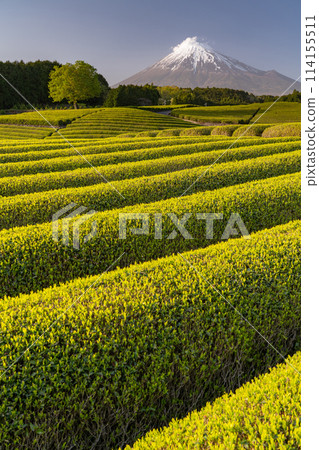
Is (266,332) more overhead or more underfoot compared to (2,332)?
more underfoot

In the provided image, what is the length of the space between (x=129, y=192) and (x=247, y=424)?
8.89 m

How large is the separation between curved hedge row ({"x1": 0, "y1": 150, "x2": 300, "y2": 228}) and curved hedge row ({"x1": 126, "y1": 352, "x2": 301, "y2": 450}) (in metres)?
7.96

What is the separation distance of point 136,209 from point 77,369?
5635 millimetres

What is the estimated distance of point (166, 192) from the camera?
→ 39.0 ft

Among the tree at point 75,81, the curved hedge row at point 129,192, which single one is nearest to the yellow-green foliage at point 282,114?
the tree at point 75,81

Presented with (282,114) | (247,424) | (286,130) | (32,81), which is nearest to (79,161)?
(247,424)

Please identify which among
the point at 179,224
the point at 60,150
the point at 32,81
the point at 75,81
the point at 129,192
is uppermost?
the point at 32,81

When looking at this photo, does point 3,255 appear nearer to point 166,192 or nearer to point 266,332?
point 266,332

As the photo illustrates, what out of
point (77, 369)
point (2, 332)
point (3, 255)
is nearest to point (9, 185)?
point (3, 255)

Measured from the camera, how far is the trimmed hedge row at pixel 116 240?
7.10 metres

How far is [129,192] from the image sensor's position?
11320mm

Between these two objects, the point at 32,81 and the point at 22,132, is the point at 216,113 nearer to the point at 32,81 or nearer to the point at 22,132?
the point at 22,132

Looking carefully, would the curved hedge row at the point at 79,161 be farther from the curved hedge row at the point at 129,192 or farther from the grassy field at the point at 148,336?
the grassy field at the point at 148,336
